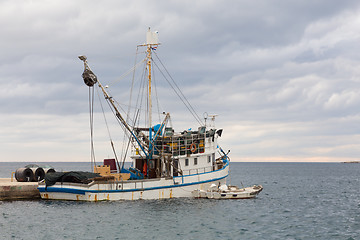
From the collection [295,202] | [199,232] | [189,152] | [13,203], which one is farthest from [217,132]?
[13,203]

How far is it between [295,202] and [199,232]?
21.0 m

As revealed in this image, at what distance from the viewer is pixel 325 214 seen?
34.0m

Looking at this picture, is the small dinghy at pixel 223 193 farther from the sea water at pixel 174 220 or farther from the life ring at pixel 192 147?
the life ring at pixel 192 147

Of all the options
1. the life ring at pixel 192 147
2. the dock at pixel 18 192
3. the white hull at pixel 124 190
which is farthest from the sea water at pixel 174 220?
the life ring at pixel 192 147

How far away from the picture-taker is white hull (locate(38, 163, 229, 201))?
34.3m

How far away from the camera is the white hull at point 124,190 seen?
34.3 metres

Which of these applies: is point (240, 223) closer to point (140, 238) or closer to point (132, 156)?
point (140, 238)

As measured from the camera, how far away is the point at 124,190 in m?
34.9

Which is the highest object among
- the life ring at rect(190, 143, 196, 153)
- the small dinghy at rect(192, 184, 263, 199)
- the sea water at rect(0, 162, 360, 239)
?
the life ring at rect(190, 143, 196, 153)

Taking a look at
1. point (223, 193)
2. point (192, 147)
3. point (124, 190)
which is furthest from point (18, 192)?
point (223, 193)

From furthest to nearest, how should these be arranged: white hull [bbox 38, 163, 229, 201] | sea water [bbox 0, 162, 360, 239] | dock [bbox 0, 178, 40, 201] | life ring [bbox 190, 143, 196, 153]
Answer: life ring [bbox 190, 143, 196, 153], dock [bbox 0, 178, 40, 201], white hull [bbox 38, 163, 229, 201], sea water [bbox 0, 162, 360, 239]

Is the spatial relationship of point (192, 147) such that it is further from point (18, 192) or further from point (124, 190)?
point (18, 192)

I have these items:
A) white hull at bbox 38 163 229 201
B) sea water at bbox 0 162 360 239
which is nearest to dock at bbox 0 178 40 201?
sea water at bbox 0 162 360 239

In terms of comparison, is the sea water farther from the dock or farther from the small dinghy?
the dock
